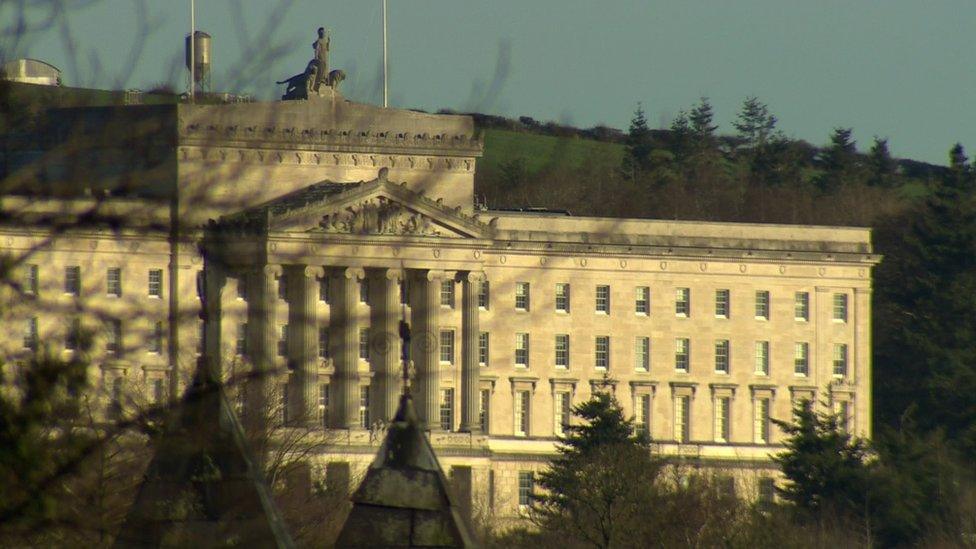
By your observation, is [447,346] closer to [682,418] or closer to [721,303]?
[682,418]

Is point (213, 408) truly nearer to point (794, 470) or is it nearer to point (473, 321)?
point (794, 470)

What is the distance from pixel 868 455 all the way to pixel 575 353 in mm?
23211

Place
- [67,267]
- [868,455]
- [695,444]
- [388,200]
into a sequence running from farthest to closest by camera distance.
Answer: [695,444], [388,200], [868,455], [67,267]

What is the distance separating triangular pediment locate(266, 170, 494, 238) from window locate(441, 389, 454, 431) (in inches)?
262

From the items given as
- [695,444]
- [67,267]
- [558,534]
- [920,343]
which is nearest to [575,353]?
[695,444]

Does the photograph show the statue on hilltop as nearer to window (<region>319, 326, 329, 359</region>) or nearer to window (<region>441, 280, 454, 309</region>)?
window (<region>441, 280, 454, 309</region>)

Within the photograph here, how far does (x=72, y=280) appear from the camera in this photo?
65.1 ft

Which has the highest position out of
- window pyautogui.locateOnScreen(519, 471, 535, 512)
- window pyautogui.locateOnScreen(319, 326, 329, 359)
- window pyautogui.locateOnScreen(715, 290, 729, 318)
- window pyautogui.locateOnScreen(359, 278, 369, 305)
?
window pyautogui.locateOnScreen(319, 326, 329, 359)

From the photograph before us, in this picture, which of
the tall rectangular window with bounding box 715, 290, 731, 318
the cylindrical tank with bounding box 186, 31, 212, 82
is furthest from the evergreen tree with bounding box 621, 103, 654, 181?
the cylindrical tank with bounding box 186, 31, 212, 82

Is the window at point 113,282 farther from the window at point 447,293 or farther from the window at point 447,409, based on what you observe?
the window at point 447,293

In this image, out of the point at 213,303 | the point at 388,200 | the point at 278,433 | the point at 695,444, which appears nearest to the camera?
the point at 213,303

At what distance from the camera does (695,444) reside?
5615 inches

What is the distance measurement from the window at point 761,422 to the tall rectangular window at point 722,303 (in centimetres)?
414

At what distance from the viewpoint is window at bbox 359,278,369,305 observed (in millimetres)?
132875
